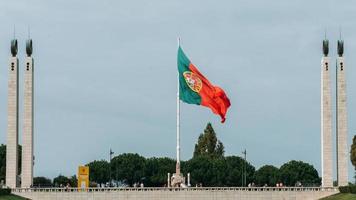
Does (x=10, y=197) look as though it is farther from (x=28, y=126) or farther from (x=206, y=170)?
(x=206, y=170)

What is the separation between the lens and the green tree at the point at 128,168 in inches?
5645

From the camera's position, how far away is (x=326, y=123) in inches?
4008

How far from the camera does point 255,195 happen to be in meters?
99.1

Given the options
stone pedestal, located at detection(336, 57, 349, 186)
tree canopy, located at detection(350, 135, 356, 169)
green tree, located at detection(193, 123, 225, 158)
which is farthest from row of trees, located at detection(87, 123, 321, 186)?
stone pedestal, located at detection(336, 57, 349, 186)

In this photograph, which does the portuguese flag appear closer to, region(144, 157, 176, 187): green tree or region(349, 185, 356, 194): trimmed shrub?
region(349, 185, 356, 194): trimmed shrub

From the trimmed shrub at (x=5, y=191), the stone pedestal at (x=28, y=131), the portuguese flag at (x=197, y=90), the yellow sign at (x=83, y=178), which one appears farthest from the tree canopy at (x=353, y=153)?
the trimmed shrub at (x=5, y=191)

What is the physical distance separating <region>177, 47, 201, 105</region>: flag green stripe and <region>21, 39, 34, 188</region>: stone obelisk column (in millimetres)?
15325

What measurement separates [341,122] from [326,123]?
1610mm

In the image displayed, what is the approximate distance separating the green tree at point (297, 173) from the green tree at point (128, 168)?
18973mm

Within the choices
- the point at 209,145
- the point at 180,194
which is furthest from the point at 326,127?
the point at 209,145

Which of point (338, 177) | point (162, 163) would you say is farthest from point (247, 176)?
point (338, 177)

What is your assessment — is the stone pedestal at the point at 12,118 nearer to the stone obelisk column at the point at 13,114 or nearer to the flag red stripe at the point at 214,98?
the stone obelisk column at the point at 13,114

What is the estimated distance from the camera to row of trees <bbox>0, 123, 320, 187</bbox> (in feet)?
459

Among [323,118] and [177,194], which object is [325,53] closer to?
[323,118]
